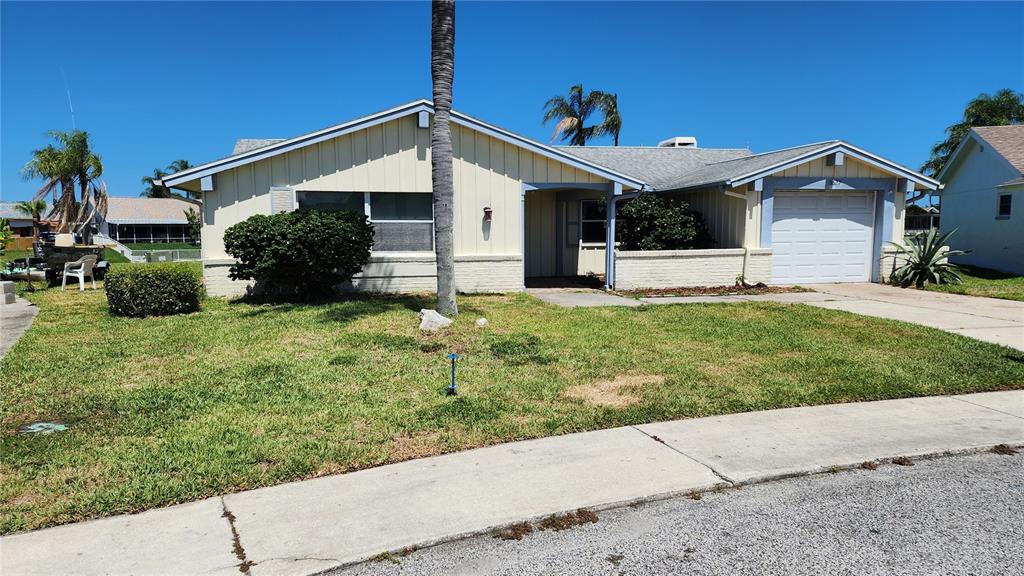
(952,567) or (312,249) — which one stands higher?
(312,249)

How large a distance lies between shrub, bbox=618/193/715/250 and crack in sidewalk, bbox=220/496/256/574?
12.7 m

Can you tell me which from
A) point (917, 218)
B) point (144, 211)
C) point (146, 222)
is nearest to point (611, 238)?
point (917, 218)

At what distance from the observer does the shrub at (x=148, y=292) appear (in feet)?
32.9

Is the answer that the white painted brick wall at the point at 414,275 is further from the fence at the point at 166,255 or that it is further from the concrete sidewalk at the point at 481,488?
the fence at the point at 166,255

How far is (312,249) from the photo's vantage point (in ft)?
35.7

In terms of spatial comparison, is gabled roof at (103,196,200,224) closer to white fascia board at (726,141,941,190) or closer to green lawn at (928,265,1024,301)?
white fascia board at (726,141,941,190)

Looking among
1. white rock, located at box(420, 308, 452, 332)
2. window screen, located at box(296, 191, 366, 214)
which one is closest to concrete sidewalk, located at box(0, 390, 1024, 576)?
white rock, located at box(420, 308, 452, 332)

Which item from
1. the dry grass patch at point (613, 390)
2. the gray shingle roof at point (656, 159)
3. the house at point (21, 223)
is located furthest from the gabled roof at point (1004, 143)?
the house at point (21, 223)

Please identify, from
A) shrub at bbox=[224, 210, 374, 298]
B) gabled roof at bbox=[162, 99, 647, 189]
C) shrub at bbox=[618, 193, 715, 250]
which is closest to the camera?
shrub at bbox=[224, 210, 374, 298]

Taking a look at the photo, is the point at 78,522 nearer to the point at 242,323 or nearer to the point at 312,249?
the point at 242,323

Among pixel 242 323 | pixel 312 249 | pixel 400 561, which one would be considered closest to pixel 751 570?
pixel 400 561

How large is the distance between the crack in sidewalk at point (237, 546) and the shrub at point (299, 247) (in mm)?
7531

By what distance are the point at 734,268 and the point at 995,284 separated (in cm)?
644

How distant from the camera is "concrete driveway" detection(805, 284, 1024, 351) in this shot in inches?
362
